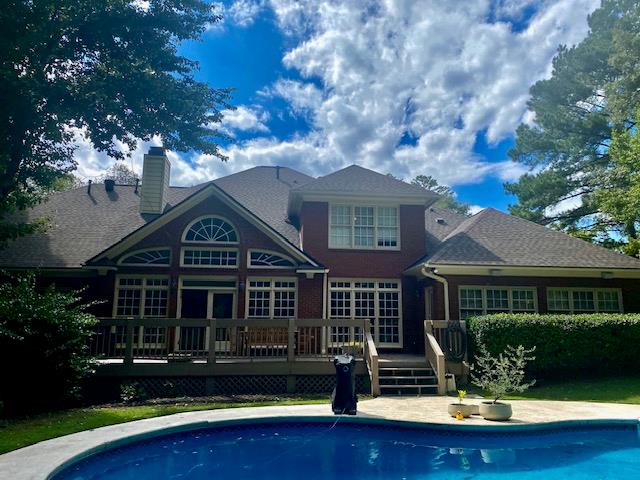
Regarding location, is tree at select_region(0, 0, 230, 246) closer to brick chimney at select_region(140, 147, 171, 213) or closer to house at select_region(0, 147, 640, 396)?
brick chimney at select_region(140, 147, 171, 213)

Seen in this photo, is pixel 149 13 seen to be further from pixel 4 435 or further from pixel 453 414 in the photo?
pixel 453 414

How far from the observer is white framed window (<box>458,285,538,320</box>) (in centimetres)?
1551

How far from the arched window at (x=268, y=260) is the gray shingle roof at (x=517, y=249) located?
4952 mm

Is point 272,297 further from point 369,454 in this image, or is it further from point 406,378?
point 369,454

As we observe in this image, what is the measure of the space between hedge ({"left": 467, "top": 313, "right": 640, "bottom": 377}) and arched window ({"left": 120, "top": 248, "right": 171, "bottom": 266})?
10470 mm

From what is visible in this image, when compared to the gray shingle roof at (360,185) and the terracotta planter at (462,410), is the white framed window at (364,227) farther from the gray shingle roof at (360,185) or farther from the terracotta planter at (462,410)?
the terracotta planter at (462,410)

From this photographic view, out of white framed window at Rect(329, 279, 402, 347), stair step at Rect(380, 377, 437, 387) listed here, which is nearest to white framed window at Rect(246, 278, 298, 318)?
white framed window at Rect(329, 279, 402, 347)

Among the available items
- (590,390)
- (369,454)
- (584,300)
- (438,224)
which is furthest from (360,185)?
(369,454)

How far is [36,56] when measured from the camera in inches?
587

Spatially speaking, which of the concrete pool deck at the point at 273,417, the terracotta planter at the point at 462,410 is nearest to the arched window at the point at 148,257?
the concrete pool deck at the point at 273,417

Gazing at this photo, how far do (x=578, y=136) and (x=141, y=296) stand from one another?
28274 millimetres

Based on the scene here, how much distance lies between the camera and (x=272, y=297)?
15688 millimetres

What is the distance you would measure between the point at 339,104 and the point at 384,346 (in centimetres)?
989

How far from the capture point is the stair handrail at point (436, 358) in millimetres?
11961
